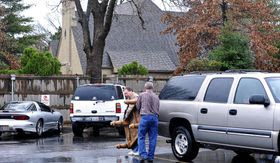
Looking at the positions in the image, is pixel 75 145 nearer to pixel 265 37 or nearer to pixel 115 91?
pixel 115 91

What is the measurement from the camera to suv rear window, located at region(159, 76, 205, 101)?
12.8 m

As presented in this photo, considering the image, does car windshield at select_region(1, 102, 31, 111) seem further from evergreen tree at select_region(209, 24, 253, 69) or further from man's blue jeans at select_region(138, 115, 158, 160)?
evergreen tree at select_region(209, 24, 253, 69)

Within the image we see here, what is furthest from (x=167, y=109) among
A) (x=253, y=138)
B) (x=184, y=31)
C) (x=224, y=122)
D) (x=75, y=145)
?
(x=184, y=31)

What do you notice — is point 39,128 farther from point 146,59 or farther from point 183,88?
point 146,59

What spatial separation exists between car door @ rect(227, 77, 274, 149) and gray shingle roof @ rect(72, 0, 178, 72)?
28745 millimetres

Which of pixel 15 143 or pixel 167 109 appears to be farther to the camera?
pixel 15 143

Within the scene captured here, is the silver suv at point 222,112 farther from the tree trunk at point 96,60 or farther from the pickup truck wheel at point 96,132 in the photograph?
the tree trunk at point 96,60

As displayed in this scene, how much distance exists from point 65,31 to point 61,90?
2191cm

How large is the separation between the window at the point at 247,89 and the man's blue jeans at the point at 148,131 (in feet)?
6.72

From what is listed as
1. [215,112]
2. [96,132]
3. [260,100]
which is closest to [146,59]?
[96,132]

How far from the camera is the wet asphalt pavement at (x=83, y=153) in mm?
12891

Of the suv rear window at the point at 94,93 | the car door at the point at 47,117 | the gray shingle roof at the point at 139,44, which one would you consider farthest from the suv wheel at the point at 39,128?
the gray shingle roof at the point at 139,44

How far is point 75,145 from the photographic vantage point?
16.5 metres

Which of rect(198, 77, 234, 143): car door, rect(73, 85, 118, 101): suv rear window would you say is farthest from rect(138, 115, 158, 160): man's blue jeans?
rect(73, 85, 118, 101): suv rear window
